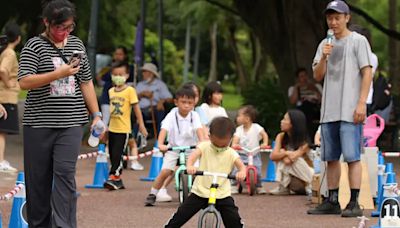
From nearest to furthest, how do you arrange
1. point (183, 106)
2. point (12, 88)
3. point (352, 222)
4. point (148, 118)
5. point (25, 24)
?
point (352, 222), point (183, 106), point (12, 88), point (148, 118), point (25, 24)

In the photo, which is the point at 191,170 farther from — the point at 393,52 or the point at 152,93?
the point at 393,52

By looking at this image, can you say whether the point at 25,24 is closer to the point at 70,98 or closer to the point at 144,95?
the point at 144,95

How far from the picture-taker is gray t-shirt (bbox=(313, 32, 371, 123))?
36.1 ft

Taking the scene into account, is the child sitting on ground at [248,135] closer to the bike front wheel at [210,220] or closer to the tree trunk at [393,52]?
the bike front wheel at [210,220]

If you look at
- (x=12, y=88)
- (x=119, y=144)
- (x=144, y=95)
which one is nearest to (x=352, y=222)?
A: (x=119, y=144)

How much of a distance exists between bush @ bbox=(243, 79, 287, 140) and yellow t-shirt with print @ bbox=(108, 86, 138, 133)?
9.73 m

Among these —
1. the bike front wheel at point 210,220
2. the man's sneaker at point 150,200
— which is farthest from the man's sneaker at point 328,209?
the bike front wheel at point 210,220

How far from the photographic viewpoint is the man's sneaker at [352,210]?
11.0 m

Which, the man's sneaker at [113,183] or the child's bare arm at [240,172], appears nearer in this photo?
the child's bare arm at [240,172]

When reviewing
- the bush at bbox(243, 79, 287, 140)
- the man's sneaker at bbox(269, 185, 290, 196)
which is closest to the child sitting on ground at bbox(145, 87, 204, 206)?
the man's sneaker at bbox(269, 185, 290, 196)

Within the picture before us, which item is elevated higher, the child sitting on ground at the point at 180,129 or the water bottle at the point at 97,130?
the water bottle at the point at 97,130

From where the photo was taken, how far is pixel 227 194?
8.84 m

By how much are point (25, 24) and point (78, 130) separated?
27033 mm

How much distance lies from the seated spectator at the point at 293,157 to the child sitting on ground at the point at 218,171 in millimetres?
4547
